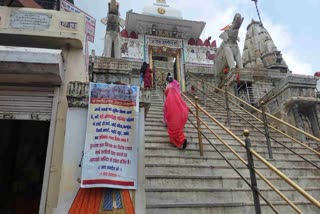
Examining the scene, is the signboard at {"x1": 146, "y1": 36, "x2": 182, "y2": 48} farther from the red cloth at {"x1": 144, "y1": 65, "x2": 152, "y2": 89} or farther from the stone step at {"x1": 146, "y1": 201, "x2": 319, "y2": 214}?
the stone step at {"x1": 146, "y1": 201, "x2": 319, "y2": 214}

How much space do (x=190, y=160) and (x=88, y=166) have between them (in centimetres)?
222

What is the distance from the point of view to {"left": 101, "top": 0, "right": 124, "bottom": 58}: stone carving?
980 centimetres

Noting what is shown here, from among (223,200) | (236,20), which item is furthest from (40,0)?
(236,20)

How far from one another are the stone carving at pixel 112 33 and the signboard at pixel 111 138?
22.0 feet

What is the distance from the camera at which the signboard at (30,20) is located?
4.41m

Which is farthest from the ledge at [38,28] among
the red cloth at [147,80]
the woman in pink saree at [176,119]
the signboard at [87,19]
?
the red cloth at [147,80]

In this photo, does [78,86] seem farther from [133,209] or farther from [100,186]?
[133,209]

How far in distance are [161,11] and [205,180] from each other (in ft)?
54.2

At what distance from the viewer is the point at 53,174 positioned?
3479mm

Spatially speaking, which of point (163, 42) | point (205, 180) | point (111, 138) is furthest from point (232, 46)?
point (111, 138)

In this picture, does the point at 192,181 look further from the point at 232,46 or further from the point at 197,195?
the point at 232,46

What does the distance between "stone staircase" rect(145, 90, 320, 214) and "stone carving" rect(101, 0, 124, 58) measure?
482 centimetres

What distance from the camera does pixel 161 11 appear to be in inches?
→ 742

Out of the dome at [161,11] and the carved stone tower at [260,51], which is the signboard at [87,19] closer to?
the dome at [161,11]
